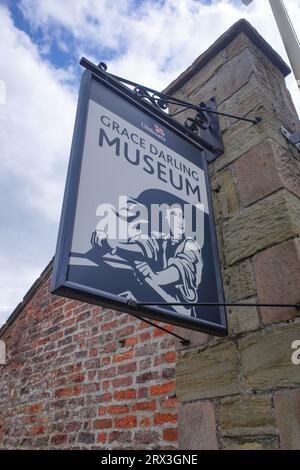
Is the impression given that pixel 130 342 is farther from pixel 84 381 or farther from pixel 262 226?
pixel 262 226

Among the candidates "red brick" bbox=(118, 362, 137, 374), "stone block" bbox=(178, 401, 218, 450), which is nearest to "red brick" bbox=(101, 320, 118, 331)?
"red brick" bbox=(118, 362, 137, 374)

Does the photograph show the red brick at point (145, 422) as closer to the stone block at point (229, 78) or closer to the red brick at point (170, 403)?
the red brick at point (170, 403)

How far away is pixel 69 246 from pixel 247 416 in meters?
0.99

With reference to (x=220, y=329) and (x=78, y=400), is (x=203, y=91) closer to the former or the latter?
(x=220, y=329)

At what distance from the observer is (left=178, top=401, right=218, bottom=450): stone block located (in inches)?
58.3

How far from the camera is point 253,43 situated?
2359 mm

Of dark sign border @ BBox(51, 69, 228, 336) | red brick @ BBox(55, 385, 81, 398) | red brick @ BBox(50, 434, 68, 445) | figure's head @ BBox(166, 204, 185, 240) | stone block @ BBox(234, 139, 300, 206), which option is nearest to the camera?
dark sign border @ BBox(51, 69, 228, 336)

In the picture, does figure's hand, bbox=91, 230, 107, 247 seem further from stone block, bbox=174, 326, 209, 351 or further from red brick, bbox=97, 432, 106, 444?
red brick, bbox=97, 432, 106, 444

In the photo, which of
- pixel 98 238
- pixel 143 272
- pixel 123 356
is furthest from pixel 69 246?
pixel 123 356

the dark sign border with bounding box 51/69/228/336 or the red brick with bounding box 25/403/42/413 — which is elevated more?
the dark sign border with bounding box 51/69/228/336

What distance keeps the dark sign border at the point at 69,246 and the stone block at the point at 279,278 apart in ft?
0.63

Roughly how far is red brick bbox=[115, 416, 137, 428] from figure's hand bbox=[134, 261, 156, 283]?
53.6 inches

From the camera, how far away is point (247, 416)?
1384 mm
